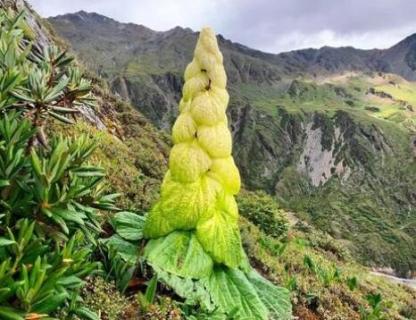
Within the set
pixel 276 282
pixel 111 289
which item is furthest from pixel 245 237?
pixel 111 289

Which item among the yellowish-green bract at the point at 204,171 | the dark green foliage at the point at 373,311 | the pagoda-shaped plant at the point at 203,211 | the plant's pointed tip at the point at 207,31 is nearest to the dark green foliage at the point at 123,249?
the pagoda-shaped plant at the point at 203,211

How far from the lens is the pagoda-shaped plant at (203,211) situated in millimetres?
5938

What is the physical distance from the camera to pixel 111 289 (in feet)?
18.1

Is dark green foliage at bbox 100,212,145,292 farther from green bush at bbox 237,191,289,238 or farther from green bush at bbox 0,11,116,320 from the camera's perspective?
green bush at bbox 237,191,289,238

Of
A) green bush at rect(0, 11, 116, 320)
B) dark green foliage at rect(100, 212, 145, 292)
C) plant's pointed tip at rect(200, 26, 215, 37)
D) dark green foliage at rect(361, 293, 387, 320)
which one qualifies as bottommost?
dark green foliage at rect(361, 293, 387, 320)

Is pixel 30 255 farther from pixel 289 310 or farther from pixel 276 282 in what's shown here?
pixel 276 282

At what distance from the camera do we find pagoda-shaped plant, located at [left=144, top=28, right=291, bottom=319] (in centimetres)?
594

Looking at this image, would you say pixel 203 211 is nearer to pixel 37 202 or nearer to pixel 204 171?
pixel 204 171

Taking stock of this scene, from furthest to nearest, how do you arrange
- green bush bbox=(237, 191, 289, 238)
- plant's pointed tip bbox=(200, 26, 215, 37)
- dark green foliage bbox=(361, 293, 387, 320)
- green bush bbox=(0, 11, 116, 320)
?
green bush bbox=(237, 191, 289, 238)
dark green foliage bbox=(361, 293, 387, 320)
plant's pointed tip bbox=(200, 26, 215, 37)
green bush bbox=(0, 11, 116, 320)

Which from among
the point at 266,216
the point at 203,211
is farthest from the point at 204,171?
the point at 266,216

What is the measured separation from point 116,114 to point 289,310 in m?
17.0

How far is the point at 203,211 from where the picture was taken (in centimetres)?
595

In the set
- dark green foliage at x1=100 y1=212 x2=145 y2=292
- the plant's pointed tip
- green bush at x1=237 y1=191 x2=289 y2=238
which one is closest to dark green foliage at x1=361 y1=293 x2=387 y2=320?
dark green foliage at x1=100 y1=212 x2=145 y2=292

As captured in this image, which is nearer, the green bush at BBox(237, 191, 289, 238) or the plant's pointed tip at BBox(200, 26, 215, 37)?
the plant's pointed tip at BBox(200, 26, 215, 37)
